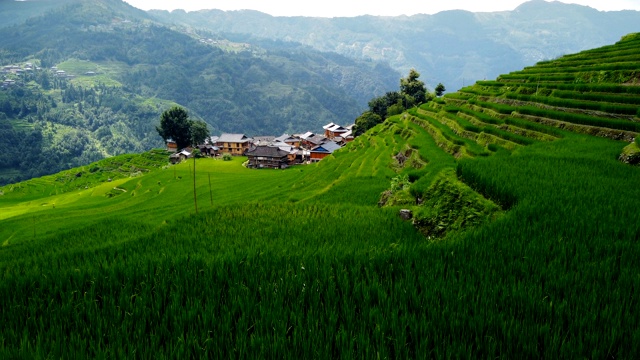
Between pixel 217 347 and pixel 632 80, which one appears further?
pixel 632 80

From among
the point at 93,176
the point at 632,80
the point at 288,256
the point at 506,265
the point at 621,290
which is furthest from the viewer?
the point at 93,176

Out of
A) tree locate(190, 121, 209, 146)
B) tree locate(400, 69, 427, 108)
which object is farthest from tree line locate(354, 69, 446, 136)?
tree locate(190, 121, 209, 146)

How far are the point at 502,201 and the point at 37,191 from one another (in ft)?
339

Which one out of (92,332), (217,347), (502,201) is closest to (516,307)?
(217,347)

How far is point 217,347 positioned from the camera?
3.34 m

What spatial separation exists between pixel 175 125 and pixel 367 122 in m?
59.0

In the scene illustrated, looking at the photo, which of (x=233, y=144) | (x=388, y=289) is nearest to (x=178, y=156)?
(x=233, y=144)

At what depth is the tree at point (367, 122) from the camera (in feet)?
280

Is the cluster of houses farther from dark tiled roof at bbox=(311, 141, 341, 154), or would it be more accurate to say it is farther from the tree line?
the tree line

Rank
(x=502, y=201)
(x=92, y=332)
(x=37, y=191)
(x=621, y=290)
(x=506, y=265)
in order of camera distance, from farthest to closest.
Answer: (x=37, y=191)
(x=502, y=201)
(x=506, y=265)
(x=621, y=290)
(x=92, y=332)

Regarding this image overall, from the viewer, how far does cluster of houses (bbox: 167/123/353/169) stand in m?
86.5

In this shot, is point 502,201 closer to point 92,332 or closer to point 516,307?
point 516,307

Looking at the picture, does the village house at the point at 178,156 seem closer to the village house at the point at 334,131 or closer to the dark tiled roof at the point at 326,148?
the dark tiled roof at the point at 326,148

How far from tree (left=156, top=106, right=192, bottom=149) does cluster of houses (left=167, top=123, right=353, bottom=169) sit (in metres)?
4.65
